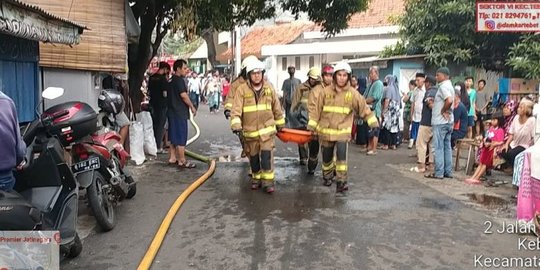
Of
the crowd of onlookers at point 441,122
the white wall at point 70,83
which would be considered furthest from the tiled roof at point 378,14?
the white wall at point 70,83

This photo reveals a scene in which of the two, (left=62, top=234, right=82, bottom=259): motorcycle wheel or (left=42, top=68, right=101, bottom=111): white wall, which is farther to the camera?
(left=42, top=68, right=101, bottom=111): white wall

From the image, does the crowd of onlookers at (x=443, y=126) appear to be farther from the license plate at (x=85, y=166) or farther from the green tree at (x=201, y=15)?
the license plate at (x=85, y=166)

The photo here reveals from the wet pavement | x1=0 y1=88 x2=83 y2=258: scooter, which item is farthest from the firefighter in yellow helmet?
x1=0 y1=88 x2=83 y2=258: scooter

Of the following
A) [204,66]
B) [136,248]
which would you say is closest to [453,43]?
[136,248]

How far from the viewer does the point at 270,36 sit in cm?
3266

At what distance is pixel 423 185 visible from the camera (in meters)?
7.96

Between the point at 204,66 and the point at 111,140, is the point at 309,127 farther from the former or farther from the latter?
the point at 204,66

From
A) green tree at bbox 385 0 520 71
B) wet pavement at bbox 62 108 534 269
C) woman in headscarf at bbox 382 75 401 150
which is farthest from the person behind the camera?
green tree at bbox 385 0 520 71

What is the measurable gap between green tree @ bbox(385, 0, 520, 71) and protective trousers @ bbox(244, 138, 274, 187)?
Result: 333 inches

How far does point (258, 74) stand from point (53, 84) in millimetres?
2910

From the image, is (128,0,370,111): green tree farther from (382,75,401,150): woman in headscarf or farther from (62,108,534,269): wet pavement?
(62,108,534,269): wet pavement

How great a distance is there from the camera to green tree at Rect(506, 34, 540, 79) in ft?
41.9

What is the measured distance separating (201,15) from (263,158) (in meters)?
4.17

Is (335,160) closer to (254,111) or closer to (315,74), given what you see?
(254,111)
